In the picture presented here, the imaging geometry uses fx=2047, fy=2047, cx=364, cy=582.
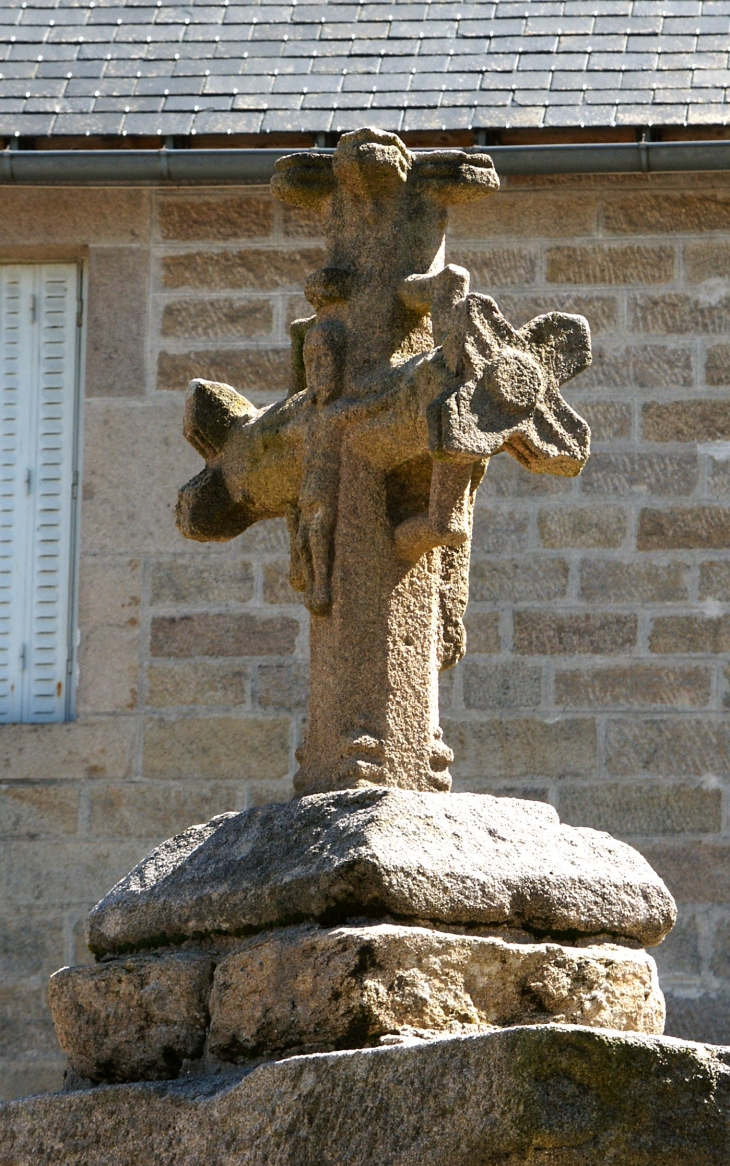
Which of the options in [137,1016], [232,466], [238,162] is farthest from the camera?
[238,162]

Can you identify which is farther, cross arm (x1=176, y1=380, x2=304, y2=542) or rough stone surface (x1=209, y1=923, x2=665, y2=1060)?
cross arm (x1=176, y1=380, x2=304, y2=542)

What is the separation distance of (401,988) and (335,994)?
0.30 ft

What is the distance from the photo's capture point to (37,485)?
626 centimetres

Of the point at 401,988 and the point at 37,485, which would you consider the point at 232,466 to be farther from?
the point at 37,485

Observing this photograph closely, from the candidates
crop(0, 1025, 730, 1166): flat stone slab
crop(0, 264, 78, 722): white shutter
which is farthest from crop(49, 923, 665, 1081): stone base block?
crop(0, 264, 78, 722): white shutter

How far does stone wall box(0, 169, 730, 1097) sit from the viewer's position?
5.75 meters

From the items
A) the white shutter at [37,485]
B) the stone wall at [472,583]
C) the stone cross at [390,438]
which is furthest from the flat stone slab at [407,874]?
the white shutter at [37,485]

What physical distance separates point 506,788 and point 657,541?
Result: 2.76 feet

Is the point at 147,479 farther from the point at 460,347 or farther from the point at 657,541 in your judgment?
the point at 460,347

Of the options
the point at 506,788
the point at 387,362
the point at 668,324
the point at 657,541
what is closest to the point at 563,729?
the point at 506,788

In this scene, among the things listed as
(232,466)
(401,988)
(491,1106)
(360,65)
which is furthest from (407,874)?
(360,65)

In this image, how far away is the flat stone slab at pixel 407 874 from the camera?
2.86 m

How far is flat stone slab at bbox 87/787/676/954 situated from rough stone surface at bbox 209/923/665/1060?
0.04m

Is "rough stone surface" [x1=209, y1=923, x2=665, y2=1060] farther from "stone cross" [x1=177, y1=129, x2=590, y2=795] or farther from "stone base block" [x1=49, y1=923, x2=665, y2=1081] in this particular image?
"stone cross" [x1=177, y1=129, x2=590, y2=795]
